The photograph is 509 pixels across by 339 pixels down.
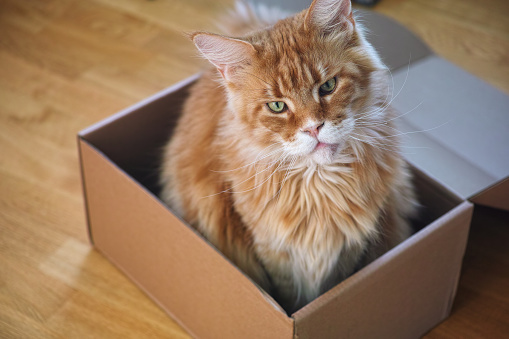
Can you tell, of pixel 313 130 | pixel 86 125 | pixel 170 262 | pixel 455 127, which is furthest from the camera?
pixel 86 125

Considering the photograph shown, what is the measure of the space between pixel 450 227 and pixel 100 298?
93 centimetres

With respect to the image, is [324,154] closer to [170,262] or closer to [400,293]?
[400,293]

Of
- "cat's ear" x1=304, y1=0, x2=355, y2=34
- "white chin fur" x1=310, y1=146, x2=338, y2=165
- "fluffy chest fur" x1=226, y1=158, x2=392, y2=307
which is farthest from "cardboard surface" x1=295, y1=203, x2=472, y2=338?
"cat's ear" x1=304, y1=0, x2=355, y2=34

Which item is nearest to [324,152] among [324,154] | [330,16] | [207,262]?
[324,154]

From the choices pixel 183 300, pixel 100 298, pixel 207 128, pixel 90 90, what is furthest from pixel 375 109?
pixel 90 90

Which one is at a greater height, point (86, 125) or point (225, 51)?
point (225, 51)

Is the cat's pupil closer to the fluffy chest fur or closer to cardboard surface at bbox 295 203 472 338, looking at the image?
the fluffy chest fur

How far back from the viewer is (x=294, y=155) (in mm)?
1188

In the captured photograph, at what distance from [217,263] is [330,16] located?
55 centimetres

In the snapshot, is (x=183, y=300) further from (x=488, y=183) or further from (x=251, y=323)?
(x=488, y=183)

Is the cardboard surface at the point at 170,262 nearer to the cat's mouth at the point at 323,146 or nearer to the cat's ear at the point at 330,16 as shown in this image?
the cat's mouth at the point at 323,146

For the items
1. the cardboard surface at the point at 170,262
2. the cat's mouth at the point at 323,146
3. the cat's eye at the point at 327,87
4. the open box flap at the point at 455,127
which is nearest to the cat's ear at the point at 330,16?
the cat's eye at the point at 327,87

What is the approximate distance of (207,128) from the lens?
1.45m

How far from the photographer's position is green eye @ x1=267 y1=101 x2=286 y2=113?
116cm
